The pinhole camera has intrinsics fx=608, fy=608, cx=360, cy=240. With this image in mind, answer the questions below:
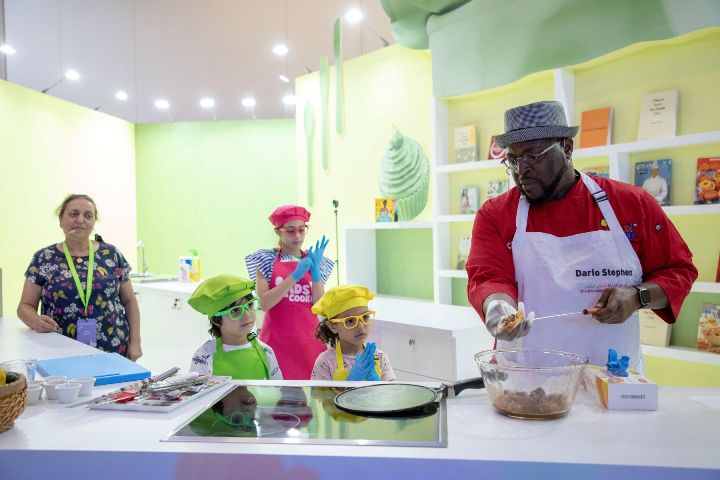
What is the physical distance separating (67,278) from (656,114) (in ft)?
10.5

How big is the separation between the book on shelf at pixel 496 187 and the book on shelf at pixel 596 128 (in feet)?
2.01

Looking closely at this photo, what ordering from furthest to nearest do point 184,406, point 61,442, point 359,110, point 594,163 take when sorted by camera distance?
point 359,110
point 594,163
point 184,406
point 61,442

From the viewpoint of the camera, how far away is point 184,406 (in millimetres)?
1600

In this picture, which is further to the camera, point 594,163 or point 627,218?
point 594,163

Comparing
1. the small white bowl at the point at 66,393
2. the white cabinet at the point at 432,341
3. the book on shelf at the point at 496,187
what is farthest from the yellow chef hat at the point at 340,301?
the book on shelf at the point at 496,187

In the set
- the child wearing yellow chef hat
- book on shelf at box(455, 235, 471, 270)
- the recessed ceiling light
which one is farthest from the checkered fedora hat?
the recessed ceiling light

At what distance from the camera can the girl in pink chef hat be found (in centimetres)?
315

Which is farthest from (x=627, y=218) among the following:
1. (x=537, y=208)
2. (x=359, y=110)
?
(x=359, y=110)

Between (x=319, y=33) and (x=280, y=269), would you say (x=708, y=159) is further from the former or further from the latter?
(x=319, y=33)

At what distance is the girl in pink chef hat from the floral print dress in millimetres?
744

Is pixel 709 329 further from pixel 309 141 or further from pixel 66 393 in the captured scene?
pixel 309 141

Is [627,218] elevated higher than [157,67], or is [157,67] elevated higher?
[157,67]

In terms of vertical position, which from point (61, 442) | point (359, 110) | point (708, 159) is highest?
point (359, 110)

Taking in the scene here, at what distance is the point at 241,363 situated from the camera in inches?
93.7
